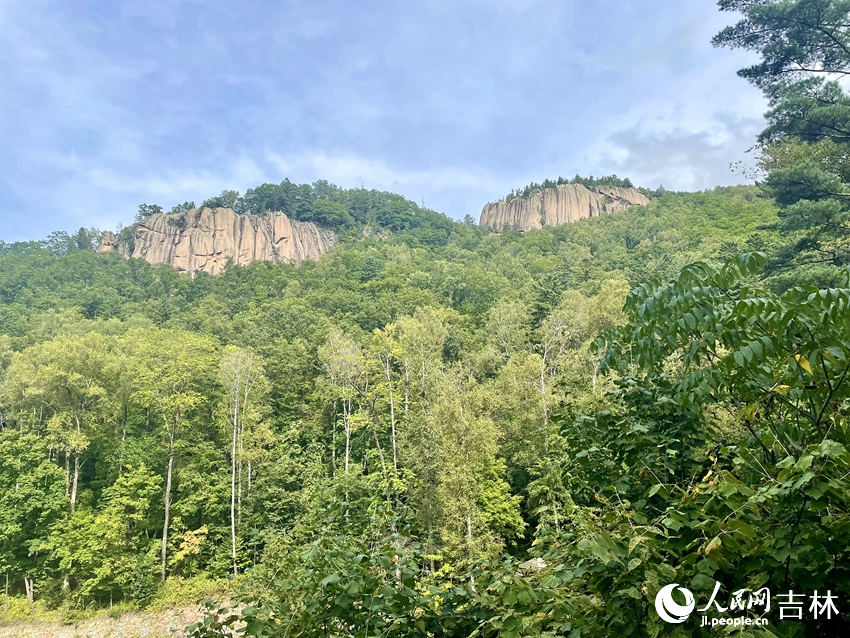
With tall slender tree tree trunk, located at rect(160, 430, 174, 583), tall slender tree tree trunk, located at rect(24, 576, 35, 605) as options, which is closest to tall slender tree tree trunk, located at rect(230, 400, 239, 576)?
tall slender tree tree trunk, located at rect(160, 430, 174, 583)

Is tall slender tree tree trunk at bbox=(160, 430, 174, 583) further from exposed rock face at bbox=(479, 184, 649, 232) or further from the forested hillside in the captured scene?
exposed rock face at bbox=(479, 184, 649, 232)

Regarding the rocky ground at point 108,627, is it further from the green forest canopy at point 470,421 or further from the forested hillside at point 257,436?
the forested hillside at point 257,436

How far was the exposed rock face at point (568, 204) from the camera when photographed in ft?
310

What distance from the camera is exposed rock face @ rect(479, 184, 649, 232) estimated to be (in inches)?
3725

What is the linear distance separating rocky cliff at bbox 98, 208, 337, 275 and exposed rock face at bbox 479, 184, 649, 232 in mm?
45314

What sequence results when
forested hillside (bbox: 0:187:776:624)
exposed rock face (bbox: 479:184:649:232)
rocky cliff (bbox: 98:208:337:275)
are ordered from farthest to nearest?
exposed rock face (bbox: 479:184:649:232) < rocky cliff (bbox: 98:208:337:275) < forested hillside (bbox: 0:187:776:624)

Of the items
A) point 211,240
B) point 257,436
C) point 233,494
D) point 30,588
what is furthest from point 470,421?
point 211,240

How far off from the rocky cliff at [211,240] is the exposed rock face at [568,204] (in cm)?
4531

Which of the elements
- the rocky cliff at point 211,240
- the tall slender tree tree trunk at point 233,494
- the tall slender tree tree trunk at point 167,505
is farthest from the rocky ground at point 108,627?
the rocky cliff at point 211,240

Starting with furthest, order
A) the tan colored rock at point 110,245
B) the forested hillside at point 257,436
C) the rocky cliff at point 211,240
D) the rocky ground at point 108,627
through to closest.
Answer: the tan colored rock at point 110,245
the rocky cliff at point 211,240
the forested hillside at point 257,436
the rocky ground at point 108,627

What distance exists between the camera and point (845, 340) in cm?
170

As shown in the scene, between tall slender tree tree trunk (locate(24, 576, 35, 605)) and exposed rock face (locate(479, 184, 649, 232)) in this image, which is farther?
exposed rock face (locate(479, 184, 649, 232))

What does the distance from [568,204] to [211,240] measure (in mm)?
68847

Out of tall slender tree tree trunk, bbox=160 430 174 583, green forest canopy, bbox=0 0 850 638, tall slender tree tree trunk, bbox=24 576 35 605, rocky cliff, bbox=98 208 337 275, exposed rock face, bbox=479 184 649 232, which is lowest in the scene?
tall slender tree tree trunk, bbox=24 576 35 605
